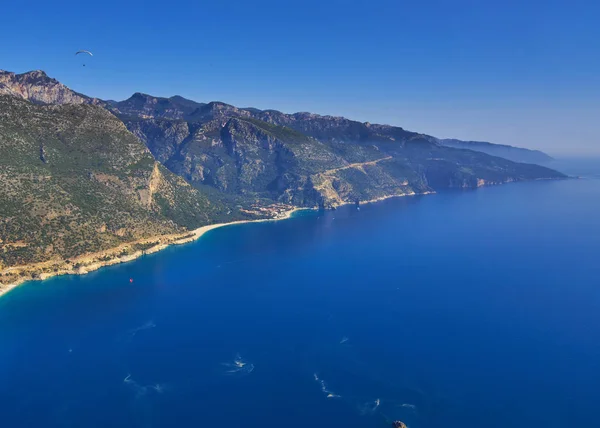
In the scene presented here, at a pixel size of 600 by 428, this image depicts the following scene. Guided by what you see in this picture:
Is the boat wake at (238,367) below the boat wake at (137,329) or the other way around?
below

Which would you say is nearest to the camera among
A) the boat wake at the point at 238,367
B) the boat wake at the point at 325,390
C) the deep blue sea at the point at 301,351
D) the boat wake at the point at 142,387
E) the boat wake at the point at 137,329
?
the deep blue sea at the point at 301,351

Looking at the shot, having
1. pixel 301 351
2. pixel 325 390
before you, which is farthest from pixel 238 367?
pixel 325 390

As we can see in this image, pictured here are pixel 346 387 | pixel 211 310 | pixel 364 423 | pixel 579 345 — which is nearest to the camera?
pixel 364 423

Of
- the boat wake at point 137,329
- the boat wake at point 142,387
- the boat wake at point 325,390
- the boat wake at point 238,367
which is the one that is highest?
the boat wake at point 137,329

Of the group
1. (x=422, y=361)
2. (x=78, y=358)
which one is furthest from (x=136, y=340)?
(x=422, y=361)

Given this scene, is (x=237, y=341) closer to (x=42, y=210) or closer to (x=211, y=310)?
(x=211, y=310)

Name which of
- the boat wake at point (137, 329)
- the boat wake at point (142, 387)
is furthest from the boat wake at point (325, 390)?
the boat wake at point (137, 329)

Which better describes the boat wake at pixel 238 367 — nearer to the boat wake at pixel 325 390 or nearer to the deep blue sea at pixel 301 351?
the deep blue sea at pixel 301 351

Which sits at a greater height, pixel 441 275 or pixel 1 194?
pixel 1 194

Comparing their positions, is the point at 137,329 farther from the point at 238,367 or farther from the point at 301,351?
the point at 301,351
